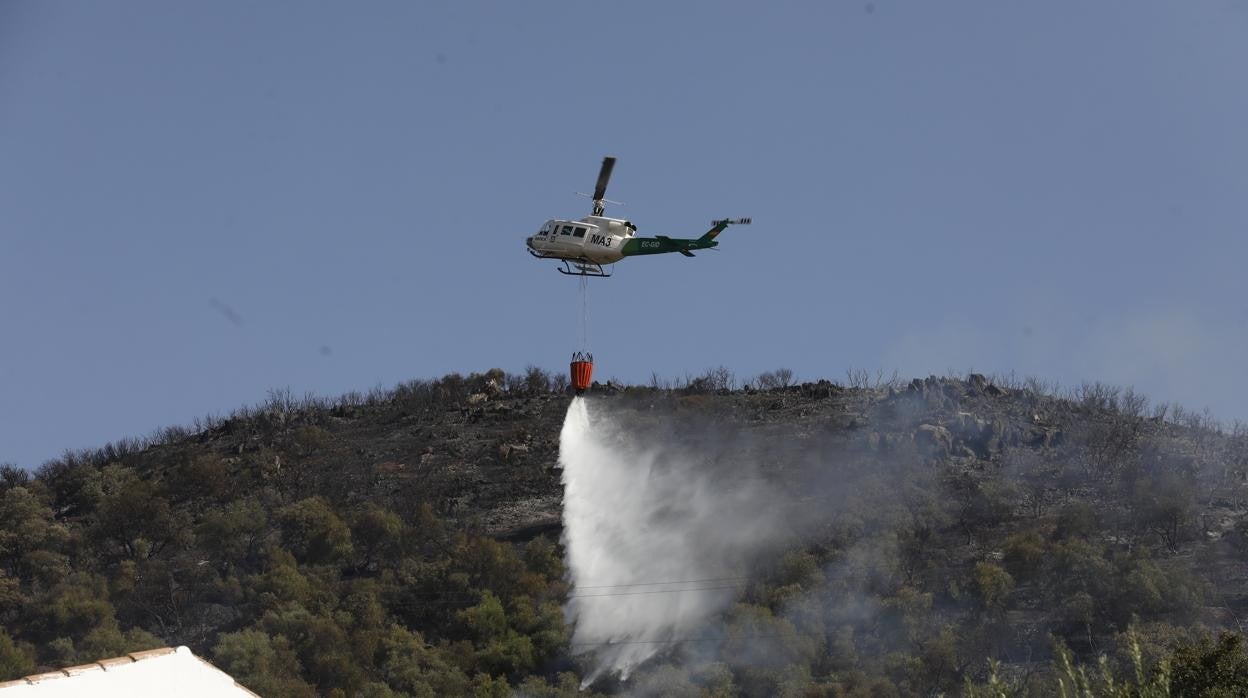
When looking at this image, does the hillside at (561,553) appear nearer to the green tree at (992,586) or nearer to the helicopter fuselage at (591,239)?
the green tree at (992,586)

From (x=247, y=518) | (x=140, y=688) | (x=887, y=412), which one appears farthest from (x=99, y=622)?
(x=140, y=688)

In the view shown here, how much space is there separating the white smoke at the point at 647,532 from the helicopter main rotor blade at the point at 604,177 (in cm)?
2400

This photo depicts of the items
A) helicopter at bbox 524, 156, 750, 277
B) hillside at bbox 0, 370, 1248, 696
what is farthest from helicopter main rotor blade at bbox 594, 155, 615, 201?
hillside at bbox 0, 370, 1248, 696

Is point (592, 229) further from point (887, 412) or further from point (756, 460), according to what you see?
point (887, 412)

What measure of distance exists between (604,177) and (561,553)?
34.7 m

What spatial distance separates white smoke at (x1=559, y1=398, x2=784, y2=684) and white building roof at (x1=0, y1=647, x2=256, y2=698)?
4968 cm

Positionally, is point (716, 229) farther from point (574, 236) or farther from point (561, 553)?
point (561, 553)

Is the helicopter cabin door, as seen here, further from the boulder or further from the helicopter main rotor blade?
the boulder

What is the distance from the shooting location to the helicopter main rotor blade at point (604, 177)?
2751 inches

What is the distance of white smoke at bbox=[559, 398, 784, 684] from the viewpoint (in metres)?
90.4

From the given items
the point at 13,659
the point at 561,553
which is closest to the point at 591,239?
the point at 561,553

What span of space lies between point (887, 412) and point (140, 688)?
85667 mm

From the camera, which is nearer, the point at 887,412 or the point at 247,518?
the point at 247,518

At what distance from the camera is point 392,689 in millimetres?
85125
